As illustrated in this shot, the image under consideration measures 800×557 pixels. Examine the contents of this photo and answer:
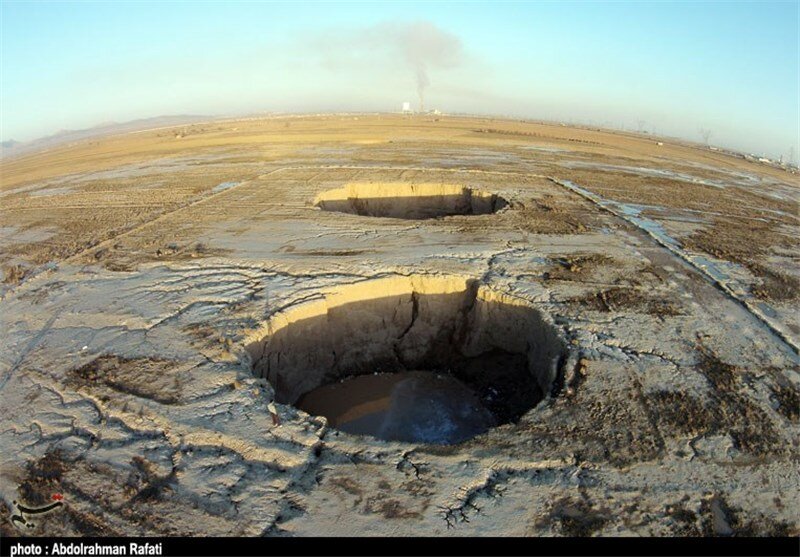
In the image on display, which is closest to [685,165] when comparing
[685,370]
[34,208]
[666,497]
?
[685,370]

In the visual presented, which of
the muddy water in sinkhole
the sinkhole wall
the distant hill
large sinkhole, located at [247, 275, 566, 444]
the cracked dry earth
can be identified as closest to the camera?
the cracked dry earth

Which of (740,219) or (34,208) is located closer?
(740,219)

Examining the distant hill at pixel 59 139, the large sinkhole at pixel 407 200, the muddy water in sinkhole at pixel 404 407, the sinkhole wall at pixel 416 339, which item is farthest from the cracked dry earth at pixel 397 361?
the distant hill at pixel 59 139

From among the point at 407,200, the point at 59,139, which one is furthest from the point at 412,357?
the point at 59,139

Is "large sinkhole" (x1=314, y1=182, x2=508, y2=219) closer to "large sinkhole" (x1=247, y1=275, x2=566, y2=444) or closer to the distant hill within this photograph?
"large sinkhole" (x1=247, y1=275, x2=566, y2=444)

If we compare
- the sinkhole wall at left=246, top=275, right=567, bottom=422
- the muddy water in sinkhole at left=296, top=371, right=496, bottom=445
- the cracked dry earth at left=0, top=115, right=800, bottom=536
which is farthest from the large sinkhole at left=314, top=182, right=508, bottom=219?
the muddy water in sinkhole at left=296, top=371, right=496, bottom=445

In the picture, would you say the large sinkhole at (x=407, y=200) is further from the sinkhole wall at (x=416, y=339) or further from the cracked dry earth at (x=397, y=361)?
the sinkhole wall at (x=416, y=339)

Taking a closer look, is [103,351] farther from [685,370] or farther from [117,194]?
[117,194]

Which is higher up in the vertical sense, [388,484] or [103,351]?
[103,351]
